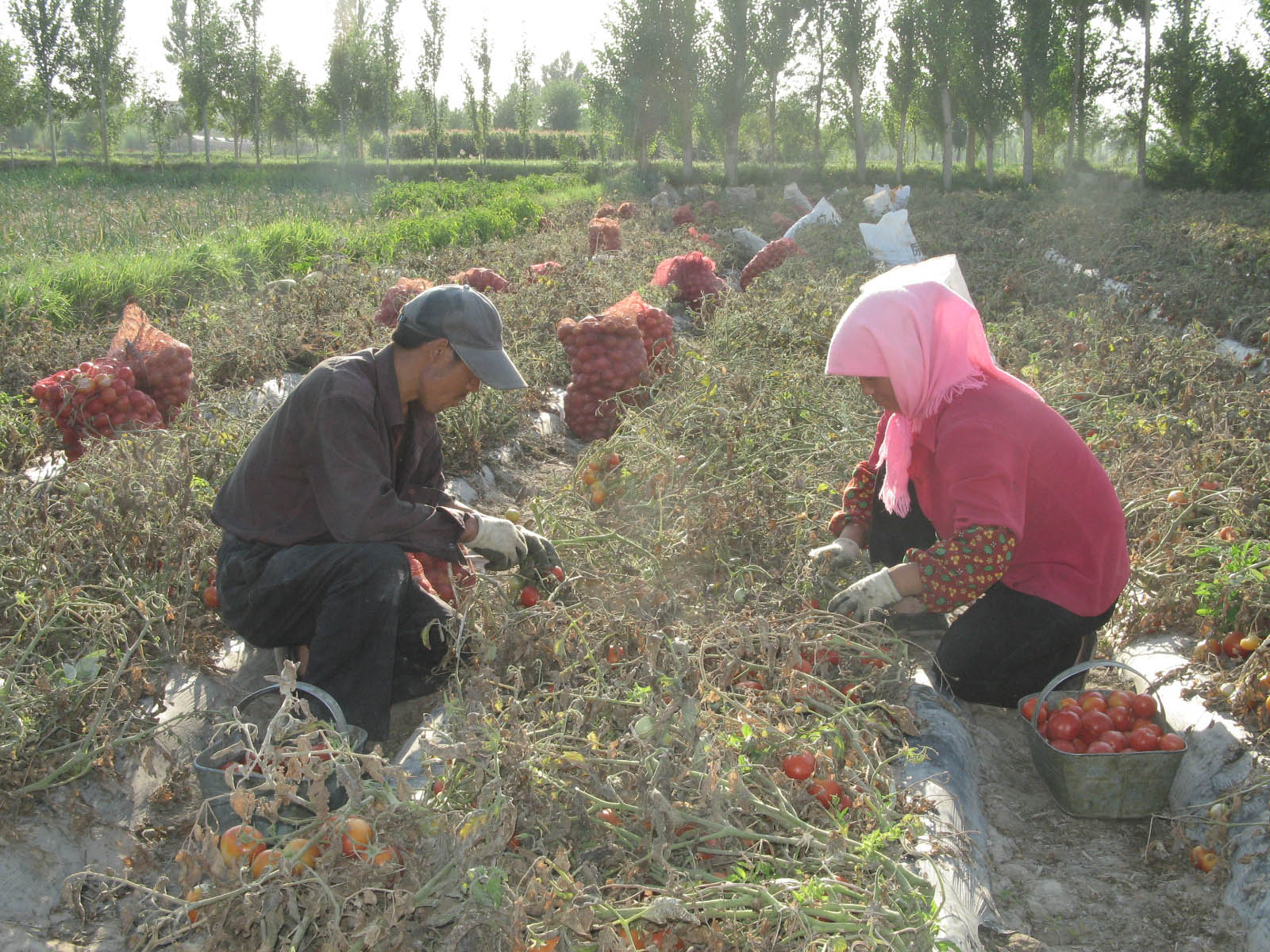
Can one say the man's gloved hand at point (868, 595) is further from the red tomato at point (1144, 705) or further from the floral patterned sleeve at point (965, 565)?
the red tomato at point (1144, 705)

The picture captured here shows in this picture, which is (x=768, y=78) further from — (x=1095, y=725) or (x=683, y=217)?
(x=1095, y=725)

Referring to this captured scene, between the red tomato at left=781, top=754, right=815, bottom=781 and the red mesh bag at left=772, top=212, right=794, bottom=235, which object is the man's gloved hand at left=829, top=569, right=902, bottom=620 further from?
the red mesh bag at left=772, top=212, right=794, bottom=235

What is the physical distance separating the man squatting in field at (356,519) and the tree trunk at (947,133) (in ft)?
90.4

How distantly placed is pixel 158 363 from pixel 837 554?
3.14 m

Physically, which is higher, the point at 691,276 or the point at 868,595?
the point at 691,276

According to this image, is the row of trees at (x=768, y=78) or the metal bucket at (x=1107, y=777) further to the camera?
the row of trees at (x=768, y=78)

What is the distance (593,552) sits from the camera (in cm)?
324

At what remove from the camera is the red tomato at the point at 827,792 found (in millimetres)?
1973

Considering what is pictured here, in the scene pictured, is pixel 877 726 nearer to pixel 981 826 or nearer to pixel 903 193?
pixel 981 826

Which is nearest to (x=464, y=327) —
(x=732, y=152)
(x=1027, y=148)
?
(x=1027, y=148)

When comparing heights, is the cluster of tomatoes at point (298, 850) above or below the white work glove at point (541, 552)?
below

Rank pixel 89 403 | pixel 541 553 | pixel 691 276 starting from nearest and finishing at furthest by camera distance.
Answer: pixel 541 553
pixel 89 403
pixel 691 276

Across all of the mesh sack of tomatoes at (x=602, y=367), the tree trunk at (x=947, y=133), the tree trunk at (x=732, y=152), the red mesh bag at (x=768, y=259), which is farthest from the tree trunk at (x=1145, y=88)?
the mesh sack of tomatoes at (x=602, y=367)

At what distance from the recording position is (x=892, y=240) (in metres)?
10.3
